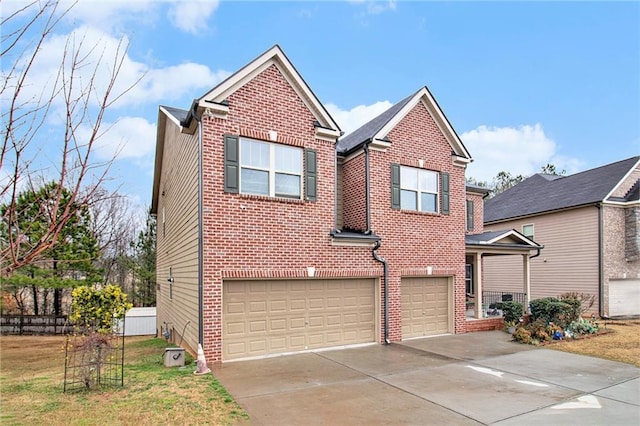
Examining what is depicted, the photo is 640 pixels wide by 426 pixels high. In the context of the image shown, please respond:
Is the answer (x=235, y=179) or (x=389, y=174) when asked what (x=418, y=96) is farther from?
(x=235, y=179)

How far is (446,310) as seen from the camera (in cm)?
1380

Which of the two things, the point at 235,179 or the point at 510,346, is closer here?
the point at 235,179

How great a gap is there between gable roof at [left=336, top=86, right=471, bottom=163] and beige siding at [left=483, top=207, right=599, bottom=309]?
9.65 meters

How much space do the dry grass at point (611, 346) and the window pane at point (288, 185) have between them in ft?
28.2

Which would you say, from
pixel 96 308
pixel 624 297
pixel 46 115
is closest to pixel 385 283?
pixel 96 308

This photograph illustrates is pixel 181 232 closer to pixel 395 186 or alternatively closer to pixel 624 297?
pixel 395 186

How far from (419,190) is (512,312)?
5662 millimetres

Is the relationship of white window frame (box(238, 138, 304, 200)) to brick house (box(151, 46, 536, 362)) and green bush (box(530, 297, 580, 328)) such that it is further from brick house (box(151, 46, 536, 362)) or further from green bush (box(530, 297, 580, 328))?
green bush (box(530, 297, 580, 328))

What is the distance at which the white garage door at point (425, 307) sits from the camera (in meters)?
12.9

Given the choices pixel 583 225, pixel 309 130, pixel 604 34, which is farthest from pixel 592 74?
pixel 309 130

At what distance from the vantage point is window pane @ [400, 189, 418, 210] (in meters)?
13.1

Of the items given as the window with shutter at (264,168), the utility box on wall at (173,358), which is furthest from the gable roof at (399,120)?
the utility box on wall at (173,358)

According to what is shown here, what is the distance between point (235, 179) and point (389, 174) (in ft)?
17.1

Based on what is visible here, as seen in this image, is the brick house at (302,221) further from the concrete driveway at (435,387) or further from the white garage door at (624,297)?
the white garage door at (624,297)
